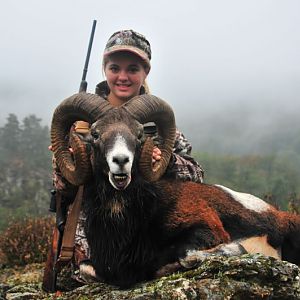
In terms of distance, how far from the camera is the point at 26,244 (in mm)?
14297

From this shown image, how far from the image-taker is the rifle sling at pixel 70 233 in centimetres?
779

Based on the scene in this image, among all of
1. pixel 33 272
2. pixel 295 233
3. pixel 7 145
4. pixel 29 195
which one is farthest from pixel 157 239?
pixel 7 145

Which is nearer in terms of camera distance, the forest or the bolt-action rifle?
the bolt-action rifle

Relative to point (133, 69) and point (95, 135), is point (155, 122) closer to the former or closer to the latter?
point (95, 135)

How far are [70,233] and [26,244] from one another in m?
6.85

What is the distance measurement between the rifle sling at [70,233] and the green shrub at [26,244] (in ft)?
20.2

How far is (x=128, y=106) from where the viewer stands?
7.00 meters

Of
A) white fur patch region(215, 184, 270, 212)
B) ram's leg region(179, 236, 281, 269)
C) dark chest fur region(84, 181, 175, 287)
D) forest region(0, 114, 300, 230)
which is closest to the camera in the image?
ram's leg region(179, 236, 281, 269)

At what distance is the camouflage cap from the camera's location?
8.62 m

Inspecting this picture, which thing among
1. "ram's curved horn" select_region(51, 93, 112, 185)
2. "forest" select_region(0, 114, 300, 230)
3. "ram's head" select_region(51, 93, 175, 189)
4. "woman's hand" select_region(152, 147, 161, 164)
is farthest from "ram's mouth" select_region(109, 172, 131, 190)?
"forest" select_region(0, 114, 300, 230)

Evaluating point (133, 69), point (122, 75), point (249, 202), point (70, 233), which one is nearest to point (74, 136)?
point (70, 233)

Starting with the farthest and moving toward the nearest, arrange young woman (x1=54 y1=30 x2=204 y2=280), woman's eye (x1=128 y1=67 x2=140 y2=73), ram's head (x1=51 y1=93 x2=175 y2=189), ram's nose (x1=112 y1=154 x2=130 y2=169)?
woman's eye (x1=128 y1=67 x2=140 y2=73) < young woman (x1=54 y1=30 x2=204 y2=280) < ram's head (x1=51 y1=93 x2=175 y2=189) < ram's nose (x1=112 y1=154 x2=130 y2=169)

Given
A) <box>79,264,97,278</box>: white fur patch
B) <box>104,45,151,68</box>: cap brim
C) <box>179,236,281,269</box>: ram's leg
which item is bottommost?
<box>79,264,97,278</box>: white fur patch

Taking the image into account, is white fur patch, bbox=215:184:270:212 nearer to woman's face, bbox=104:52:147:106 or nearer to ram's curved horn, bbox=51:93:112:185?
woman's face, bbox=104:52:147:106
